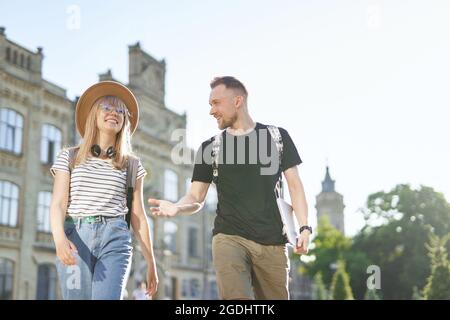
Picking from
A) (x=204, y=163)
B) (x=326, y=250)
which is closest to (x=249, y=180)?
(x=204, y=163)

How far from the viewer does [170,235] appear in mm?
36344

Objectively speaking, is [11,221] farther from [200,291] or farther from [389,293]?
[389,293]

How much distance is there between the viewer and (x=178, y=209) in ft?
14.6

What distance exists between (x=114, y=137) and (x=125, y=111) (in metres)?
0.20

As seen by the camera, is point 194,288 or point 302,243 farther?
point 194,288

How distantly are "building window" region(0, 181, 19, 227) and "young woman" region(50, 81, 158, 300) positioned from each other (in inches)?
871

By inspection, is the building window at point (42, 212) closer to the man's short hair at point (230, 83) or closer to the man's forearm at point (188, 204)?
the man's forearm at point (188, 204)

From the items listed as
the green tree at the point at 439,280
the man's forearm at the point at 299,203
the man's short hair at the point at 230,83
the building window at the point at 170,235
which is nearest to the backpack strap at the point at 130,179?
the man's short hair at the point at 230,83

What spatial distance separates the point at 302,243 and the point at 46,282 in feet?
79.4

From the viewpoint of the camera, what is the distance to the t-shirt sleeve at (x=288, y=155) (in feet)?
15.1

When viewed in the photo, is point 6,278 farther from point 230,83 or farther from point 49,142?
point 230,83

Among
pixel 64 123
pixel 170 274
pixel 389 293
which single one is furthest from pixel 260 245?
pixel 389 293

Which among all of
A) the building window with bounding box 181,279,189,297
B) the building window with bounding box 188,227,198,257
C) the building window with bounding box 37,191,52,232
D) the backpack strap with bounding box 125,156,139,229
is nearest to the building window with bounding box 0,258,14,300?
the building window with bounding box 37,191,52,232

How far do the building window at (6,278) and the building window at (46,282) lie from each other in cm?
140
